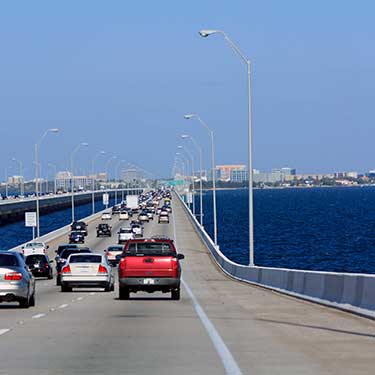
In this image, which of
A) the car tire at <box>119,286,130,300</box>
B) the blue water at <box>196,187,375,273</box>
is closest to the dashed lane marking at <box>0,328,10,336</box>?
the car tire at <box>119,286,130,300</box>

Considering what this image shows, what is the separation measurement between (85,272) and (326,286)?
1180cm

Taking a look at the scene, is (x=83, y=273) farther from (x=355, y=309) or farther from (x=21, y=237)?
(x=21, y=237)

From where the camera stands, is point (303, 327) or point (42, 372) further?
point (303, 327)

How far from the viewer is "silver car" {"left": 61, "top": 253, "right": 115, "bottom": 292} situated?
38312 mm

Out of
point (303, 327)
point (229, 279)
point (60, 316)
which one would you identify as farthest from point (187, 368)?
point (229, 279)

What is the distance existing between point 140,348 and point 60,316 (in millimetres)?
7847

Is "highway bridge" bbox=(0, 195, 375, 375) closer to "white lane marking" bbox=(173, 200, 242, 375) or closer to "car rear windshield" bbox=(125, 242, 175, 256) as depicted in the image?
"white lane marking" bbox=(173, 200, 242, 375)

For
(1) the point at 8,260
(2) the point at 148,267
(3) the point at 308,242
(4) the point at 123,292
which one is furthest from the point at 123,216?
(1) the point at 8,260

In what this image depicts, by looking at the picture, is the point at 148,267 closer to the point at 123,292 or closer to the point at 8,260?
the point at 123,292

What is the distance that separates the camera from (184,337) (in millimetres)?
18594

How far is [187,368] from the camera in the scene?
13805 mm

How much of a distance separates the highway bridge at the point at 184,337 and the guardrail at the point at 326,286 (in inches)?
16.4

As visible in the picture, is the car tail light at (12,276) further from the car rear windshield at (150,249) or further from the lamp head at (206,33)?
the lamp head at (206,33)

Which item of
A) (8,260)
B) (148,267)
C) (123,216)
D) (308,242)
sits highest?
(8,260)
